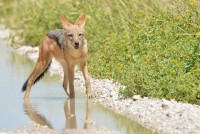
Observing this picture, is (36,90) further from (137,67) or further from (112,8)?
(112,8)

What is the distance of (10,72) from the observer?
670 inches

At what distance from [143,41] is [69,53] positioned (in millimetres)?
2364

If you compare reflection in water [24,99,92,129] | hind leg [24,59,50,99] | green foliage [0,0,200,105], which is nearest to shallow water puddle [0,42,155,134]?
reflection in water [24,99,92,129]

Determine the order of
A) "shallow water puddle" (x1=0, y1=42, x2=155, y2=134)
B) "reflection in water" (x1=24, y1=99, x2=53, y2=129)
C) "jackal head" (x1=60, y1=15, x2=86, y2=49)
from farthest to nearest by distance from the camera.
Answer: "jackal head" (x1=60, y1=15, x2=86, y2=49)
"reflection in water" (x1=24, y1=99, x2=53, y2=129)
"shallow water puddle" (x1=0, y1=42, x2=155, y2=134)

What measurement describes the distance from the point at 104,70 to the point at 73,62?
1.78 meters

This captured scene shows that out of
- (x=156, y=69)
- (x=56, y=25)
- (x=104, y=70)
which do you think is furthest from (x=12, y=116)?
(x=56, y=25)

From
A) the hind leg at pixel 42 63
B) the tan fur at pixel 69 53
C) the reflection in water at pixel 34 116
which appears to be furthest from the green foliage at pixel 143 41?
the reflection in water at pixel 34 116

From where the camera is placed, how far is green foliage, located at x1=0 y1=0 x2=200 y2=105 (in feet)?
39.7

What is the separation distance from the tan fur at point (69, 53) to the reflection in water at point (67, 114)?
40 centimetres

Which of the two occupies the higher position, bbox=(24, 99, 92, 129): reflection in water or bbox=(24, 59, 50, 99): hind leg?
bbox=(24, 59, 50, 99): hind leg

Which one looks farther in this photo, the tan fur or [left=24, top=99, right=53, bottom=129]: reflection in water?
the tan fur

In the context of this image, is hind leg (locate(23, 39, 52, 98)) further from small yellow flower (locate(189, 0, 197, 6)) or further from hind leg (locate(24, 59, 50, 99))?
small yellow flower (locate(189, 0, 197, 6))

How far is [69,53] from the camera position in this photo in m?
13.2

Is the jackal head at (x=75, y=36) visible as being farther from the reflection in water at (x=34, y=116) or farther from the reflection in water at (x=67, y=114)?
the reflection in water at (x=34, y=116)
